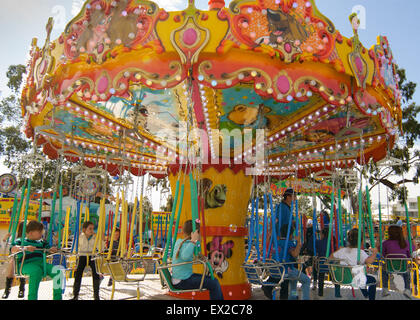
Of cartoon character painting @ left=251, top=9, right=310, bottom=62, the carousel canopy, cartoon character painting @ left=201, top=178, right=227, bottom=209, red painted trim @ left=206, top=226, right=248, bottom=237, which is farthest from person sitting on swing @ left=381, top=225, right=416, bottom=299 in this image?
cartoon character painting @ left=251, top=9, right=310, bottom=62

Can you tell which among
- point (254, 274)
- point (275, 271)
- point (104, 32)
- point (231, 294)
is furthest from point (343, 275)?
point (104, 32)

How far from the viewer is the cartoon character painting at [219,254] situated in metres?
6.20

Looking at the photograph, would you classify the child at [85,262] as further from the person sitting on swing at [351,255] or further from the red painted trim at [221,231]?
the person sitting on swing at [351,255]

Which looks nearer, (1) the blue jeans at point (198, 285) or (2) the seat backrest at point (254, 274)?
(1) the blue jeans at point (198, 285)

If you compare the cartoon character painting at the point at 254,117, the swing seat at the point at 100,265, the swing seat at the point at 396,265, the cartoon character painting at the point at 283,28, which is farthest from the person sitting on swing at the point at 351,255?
the swing seat at the point at 100,265

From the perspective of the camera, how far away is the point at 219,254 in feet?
20.4

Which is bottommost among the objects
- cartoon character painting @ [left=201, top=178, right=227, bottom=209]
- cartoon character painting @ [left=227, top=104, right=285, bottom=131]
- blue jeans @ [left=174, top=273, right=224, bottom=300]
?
blue jeans @ [left=174, top=273, right=224, bottom=300]

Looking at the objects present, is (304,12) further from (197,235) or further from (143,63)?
(197,235)

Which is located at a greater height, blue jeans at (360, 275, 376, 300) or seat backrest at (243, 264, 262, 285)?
seat backrest at (243, 264, 262, 285)

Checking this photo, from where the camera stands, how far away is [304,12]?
4.12 m

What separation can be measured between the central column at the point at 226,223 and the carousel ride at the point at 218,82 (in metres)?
0.02

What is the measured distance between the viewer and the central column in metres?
6.21

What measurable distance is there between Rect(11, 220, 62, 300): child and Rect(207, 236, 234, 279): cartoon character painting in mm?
2538

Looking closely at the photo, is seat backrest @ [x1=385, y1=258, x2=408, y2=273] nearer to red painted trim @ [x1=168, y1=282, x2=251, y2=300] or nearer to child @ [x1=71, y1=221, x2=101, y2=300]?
red painted trim @ [x1=168, y1=282, x2=251, y2=300]
